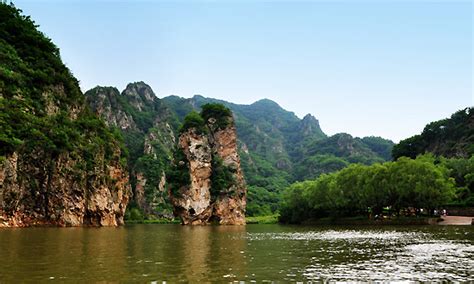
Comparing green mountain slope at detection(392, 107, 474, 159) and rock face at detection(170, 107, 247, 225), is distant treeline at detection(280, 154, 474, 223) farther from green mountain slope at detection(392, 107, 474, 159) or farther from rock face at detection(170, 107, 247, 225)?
green mountain slope at detection(392, 107, 474, 159)

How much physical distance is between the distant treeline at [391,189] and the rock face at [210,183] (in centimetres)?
2975

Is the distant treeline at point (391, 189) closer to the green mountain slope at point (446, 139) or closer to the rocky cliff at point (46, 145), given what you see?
the green mountain slope at point (446, 139)

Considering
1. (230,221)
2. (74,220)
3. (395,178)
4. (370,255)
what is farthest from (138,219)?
(370,255)

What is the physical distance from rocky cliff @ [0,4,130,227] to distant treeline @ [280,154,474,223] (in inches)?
2100

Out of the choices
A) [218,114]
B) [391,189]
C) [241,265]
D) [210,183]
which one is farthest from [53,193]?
[218,114]

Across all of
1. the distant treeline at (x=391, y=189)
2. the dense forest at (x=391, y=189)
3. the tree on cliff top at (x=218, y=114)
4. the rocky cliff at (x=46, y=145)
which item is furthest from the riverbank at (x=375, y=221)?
the tree on cliff top at (x=218, y=114)

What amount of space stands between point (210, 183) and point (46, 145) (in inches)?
2718

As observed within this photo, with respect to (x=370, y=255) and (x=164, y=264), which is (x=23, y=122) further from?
Result: (x=370, y=255)

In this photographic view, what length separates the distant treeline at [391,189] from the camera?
3083 inches

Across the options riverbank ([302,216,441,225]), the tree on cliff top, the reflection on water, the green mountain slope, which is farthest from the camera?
the tree on cliff top

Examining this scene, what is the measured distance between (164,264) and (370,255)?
14.7 meters

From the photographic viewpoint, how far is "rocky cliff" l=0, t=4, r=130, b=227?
3081 inches

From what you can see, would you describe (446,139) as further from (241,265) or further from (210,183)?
(241,265)

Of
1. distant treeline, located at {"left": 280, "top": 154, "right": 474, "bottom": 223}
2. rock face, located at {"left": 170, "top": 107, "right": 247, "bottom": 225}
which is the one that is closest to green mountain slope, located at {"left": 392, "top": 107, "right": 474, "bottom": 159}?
distant treeline, located at {"left": 280, "top": 154, "right": 474, "bottom": 223}
